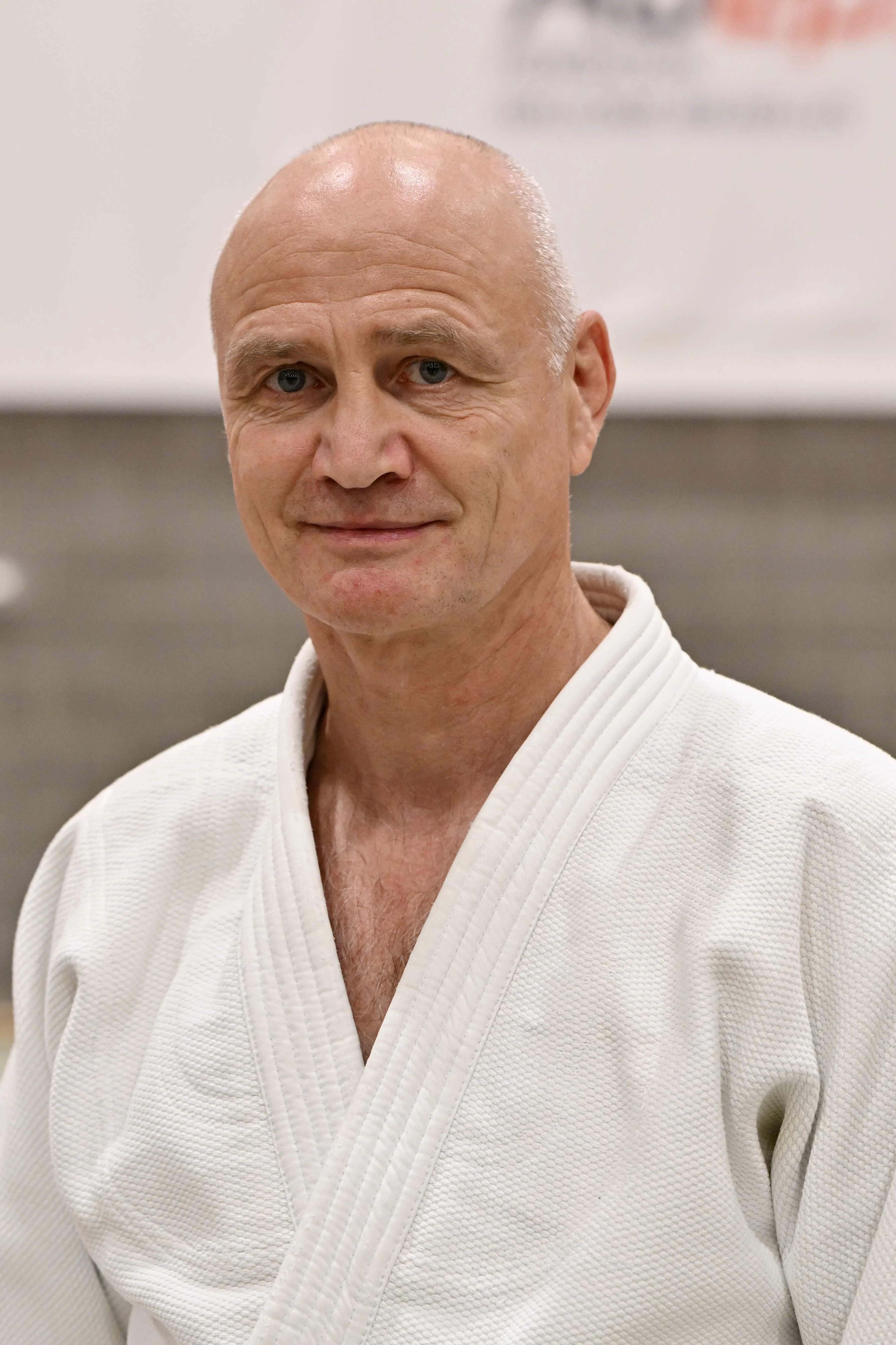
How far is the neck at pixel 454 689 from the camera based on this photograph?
1.16 meters

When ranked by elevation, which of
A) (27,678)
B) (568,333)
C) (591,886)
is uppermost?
(568,333)

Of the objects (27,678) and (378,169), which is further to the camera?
(27,678)

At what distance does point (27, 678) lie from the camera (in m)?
2.66

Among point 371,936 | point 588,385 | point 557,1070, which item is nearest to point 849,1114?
point 557,1070

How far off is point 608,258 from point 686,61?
0.38 meters

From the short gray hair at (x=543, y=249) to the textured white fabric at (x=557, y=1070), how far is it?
240mm

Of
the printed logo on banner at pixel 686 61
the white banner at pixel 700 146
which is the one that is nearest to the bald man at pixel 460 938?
the white banner at pixel 700 146

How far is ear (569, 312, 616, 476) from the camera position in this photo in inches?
47.3

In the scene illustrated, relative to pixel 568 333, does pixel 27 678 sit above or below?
below

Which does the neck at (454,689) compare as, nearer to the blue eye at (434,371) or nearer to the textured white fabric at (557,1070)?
the textured white fabric at (557,1070)

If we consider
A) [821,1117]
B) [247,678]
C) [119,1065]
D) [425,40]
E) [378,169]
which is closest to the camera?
[821,1117]

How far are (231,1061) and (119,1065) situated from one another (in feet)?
0.45

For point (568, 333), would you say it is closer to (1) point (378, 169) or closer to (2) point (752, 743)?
(1) point (378, 169)

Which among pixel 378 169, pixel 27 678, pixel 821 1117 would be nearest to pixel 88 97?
pixel 27 678
